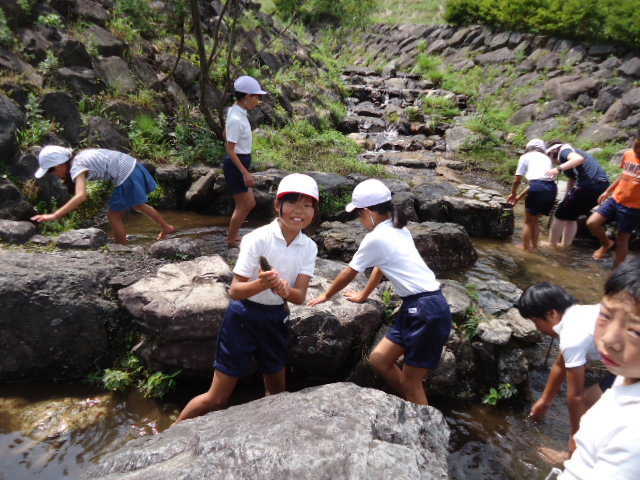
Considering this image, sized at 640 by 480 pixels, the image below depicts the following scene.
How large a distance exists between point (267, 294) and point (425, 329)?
3.65 ft

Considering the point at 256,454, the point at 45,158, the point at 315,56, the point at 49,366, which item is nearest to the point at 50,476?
the point at 49,366

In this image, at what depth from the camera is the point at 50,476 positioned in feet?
8.25

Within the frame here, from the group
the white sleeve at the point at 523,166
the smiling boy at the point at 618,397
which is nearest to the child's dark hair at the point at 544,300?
the smiling boy at the point at 618,397

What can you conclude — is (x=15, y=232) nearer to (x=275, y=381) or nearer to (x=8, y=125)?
(x=8, y=125)

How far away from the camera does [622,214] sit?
5.44 metres

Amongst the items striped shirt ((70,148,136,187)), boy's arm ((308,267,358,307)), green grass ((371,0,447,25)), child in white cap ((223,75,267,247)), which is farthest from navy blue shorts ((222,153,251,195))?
→ green grass ((371,0,447,25))

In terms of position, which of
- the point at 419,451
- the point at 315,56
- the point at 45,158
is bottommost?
the point at 419,451

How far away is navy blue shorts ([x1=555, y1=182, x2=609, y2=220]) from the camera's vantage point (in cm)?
601

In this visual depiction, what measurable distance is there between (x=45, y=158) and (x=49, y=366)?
6.79 feet

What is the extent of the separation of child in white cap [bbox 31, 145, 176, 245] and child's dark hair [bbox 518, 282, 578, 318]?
4116 mm

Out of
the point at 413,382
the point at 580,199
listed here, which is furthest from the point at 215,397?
the point at 580,199

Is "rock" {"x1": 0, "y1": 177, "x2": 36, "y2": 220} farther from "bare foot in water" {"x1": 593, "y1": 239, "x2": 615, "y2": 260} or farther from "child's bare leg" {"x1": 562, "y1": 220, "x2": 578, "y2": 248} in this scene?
"bare foot in water" {"x1": 593, "y1": 239, "x2": 615, "y2": 260}

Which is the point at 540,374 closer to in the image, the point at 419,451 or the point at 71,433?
the point at 419,451

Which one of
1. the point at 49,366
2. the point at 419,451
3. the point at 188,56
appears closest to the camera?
the point at 419,451
